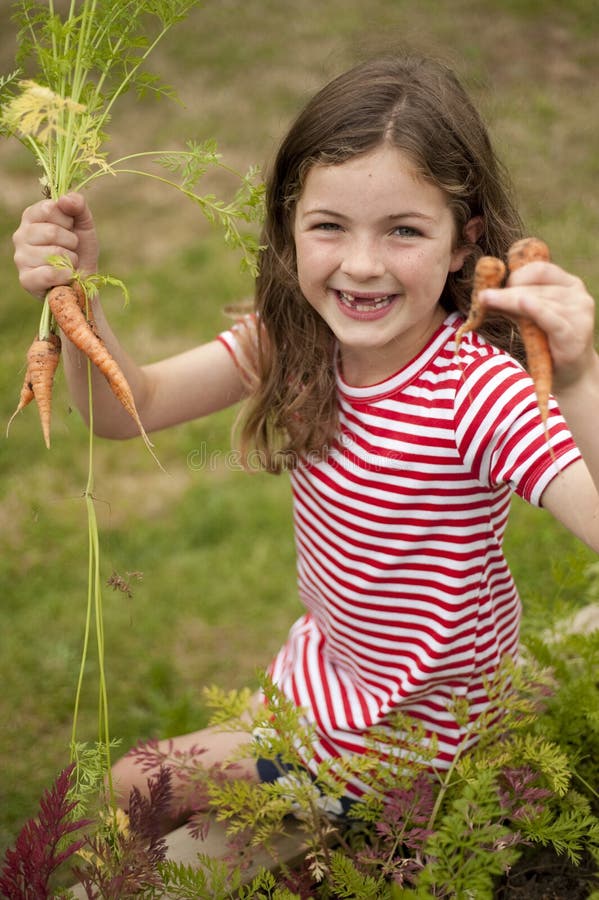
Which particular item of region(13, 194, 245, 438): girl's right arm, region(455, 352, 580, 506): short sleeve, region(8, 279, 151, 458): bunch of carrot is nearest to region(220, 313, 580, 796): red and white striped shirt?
region(455, 352, 580, 506): short sleeve

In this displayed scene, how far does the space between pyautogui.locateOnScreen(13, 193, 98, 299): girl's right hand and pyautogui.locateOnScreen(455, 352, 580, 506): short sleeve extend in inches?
29.4

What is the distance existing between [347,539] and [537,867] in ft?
2.41

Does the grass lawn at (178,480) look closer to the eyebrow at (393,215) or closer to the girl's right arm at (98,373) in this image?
the girl's right arm at (98,373)

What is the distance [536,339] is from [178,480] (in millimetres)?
2929

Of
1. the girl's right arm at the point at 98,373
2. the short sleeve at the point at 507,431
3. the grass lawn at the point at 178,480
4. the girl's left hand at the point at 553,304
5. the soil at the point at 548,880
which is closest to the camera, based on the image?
the girl's left hand at the point at 553,304

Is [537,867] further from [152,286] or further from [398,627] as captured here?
[152,286]

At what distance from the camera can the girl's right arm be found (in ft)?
5.56

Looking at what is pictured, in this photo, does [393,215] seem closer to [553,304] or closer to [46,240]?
[553,304]

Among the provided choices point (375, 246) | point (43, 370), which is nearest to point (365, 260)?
point (375, 246)

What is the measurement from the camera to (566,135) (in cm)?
623

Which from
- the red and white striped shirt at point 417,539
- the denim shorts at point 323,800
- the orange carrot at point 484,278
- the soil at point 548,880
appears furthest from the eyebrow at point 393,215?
the soil at point 548,880

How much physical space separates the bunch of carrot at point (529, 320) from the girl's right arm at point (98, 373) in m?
0.74

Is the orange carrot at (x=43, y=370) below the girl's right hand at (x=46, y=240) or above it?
below

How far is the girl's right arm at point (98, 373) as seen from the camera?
1694 millimetres
